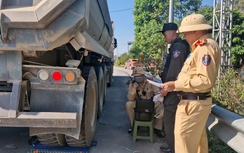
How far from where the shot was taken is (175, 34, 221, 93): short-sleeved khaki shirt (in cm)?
214

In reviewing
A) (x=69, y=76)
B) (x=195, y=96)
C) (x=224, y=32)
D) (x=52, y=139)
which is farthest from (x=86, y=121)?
(x=224, y=32)

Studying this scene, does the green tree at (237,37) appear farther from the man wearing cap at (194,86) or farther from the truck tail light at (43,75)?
the truck tail light at (43,75)

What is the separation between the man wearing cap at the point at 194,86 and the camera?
7.19ft

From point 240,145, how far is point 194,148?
0.46 meters

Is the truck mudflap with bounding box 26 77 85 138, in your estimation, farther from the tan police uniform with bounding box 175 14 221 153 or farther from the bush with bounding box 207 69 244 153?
the bush with bounding box 207 69 244 153

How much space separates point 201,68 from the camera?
2.16 metres

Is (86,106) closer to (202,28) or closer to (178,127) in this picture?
(178,127)

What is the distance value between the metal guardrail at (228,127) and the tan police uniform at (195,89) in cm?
28

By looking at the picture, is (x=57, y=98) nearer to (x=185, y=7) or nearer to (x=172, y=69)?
(x=172, y=69)

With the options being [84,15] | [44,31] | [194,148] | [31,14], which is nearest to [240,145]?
[194,148]

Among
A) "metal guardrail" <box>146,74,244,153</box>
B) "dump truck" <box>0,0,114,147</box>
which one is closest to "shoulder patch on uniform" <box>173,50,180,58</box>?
"metal guardrail" <box>146,74,244,153</box>

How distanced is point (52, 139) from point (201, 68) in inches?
86.2

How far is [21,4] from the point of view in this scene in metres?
2.32

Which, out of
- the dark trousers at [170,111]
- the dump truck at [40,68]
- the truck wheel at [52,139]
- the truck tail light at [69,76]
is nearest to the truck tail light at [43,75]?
the dump truck at [40,68]
